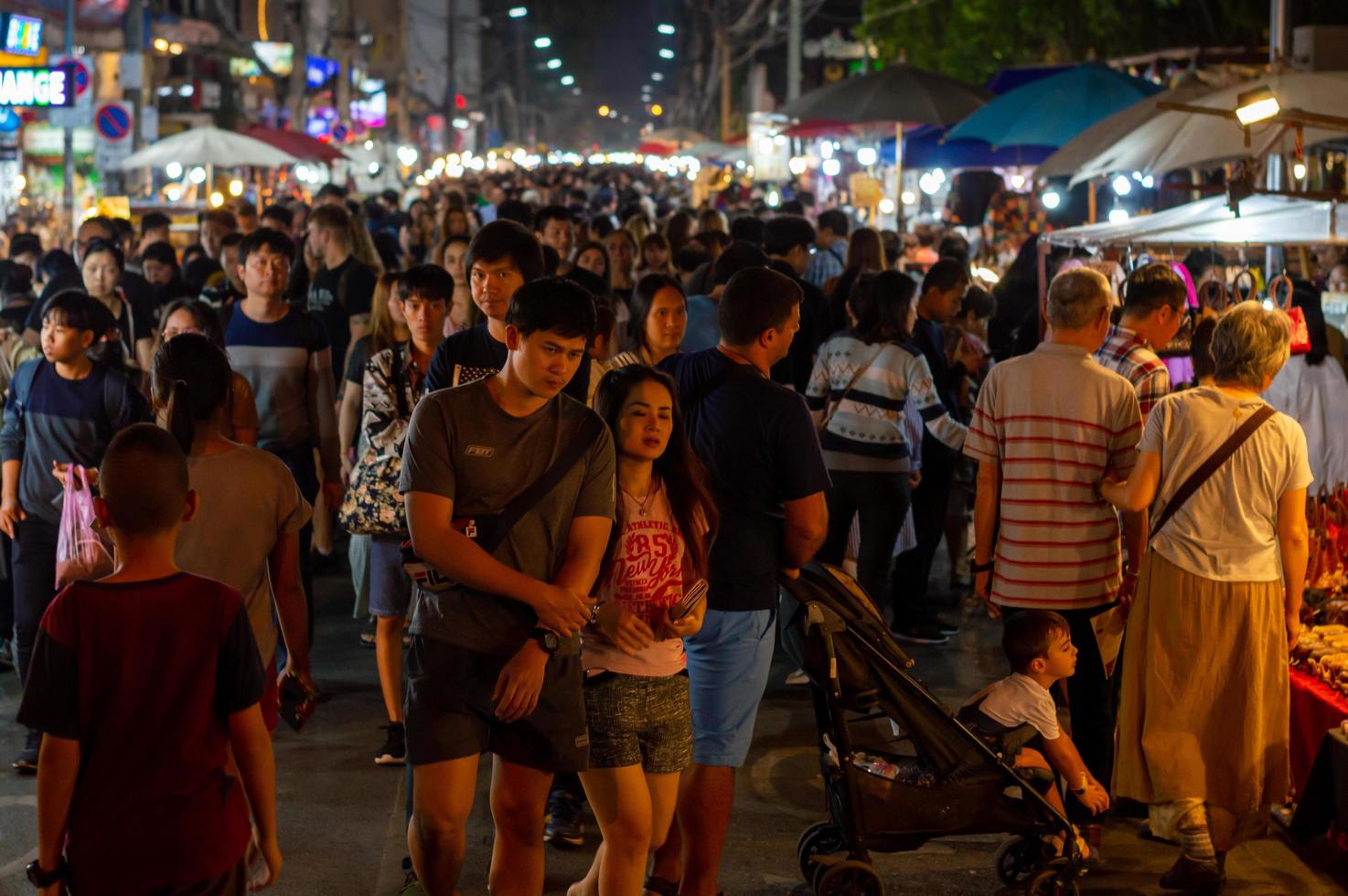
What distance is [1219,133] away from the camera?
945cm

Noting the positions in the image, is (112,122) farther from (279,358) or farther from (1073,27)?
(1073,27)

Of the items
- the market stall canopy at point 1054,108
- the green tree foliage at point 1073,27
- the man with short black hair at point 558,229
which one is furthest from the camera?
the green tree foliage at point 1073,27

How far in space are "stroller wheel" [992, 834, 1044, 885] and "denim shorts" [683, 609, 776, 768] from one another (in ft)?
3.41

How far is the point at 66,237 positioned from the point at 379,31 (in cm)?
7410

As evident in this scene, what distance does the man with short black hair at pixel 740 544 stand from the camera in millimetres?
5016

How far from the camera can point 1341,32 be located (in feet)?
41.3

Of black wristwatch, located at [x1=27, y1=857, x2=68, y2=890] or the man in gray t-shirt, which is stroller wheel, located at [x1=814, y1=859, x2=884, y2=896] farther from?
black wristwatch, located at [x1=27, y1=857, x2=68, y2=890]

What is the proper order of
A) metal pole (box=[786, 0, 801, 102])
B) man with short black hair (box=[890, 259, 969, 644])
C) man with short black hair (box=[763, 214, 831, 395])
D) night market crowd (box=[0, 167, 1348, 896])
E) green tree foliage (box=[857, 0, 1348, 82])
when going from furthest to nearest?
metal pole (box=[786, 0, 801, 102]) < green tree foliage (box=[857, 0, 1348, 82]) < man with short black hair (box=[763, 214, 831, 395]) < man with short black hair (box=[890, 259, 969, 644]) < night market crowd (box=[0, 167, 1348, 896])

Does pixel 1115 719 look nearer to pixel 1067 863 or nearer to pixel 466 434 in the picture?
pixel 1067 863

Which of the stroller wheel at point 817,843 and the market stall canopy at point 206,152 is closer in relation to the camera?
the stroller wheel at point 817,843

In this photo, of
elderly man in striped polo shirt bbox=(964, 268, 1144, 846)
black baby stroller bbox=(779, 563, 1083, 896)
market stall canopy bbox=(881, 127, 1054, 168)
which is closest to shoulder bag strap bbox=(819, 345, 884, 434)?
elderly man in striped polo shirt bbox=(964, 268, 1144, 846)

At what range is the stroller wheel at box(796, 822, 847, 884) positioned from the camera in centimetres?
536

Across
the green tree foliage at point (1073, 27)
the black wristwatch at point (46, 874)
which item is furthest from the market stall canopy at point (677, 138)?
the black wristwatch at point (46, 874)

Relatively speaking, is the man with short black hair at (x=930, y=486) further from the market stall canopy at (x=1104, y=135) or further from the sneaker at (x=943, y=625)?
the market stall canopy at (x=1104, y=135)
